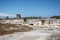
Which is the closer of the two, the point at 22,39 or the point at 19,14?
the point at 22,39

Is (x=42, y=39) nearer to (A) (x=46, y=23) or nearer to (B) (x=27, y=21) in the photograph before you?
(A) (x=46, y=23)

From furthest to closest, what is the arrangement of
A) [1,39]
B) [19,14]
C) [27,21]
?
[19,14] < [27,21] < [1,39]

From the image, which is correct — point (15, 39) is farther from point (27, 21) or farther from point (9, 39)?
point (27, 21)

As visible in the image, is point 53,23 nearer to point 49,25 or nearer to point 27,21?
point 49,25

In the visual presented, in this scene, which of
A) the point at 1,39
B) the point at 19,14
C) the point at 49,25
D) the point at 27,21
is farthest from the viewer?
the point at 19,14

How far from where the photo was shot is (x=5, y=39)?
22125 mm

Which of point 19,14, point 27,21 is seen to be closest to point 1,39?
point 27,21

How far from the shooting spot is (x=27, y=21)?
59.7 m

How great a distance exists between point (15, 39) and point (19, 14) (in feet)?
208

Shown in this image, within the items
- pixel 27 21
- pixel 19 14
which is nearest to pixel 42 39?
pixel 27 21

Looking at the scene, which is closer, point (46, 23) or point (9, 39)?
point (9, 39)

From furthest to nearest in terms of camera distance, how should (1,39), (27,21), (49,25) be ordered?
(27,21) → (49,25) → (1,39)

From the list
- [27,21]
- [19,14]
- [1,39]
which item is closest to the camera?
[1,39]

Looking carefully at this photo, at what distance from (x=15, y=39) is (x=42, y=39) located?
16.4 ft
